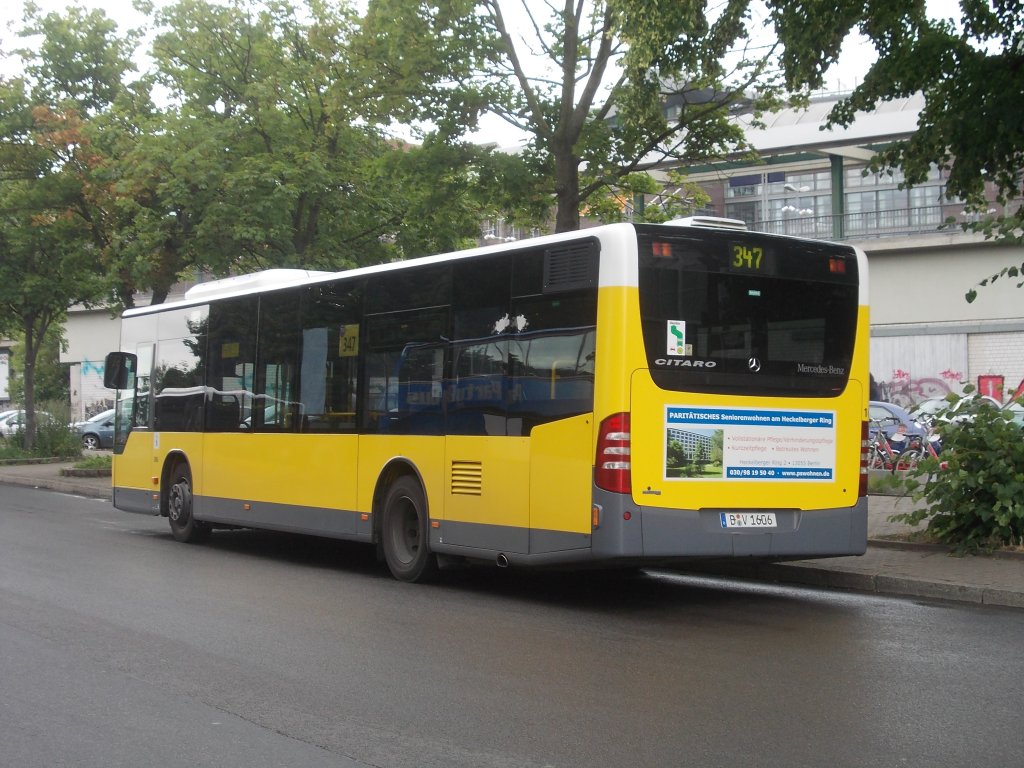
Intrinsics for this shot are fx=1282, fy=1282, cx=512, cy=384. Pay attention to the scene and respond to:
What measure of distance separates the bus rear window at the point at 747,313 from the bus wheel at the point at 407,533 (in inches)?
124

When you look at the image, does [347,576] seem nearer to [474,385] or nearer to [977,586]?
[474,385]

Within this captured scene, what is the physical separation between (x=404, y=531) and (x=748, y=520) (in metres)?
3.62

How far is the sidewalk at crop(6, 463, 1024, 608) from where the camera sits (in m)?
10.6

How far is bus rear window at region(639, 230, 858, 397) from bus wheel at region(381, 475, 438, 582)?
314cm

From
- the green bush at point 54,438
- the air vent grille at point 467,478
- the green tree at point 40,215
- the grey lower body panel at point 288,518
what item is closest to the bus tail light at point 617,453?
the air vent grille at point 467,478

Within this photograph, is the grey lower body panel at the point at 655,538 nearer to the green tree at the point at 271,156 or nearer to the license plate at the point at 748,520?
the license plate at the point at 748,520

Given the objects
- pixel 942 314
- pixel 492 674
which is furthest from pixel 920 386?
pixel 492 674

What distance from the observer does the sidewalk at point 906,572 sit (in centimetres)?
1055

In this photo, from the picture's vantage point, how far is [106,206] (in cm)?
2645

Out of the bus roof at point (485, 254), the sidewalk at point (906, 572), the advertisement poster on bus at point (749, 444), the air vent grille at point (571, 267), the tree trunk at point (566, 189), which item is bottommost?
the sidewalk at point (906, 572)

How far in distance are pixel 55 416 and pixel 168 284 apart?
1327 cm

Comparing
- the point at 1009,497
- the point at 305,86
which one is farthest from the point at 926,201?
the point at 1009,497

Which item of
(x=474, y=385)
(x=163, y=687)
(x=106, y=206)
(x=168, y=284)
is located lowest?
(x=163, y=687)

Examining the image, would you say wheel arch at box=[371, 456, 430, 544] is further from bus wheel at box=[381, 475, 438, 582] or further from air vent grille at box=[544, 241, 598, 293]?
air vent grille at box=[544, 241, 598, 293]
